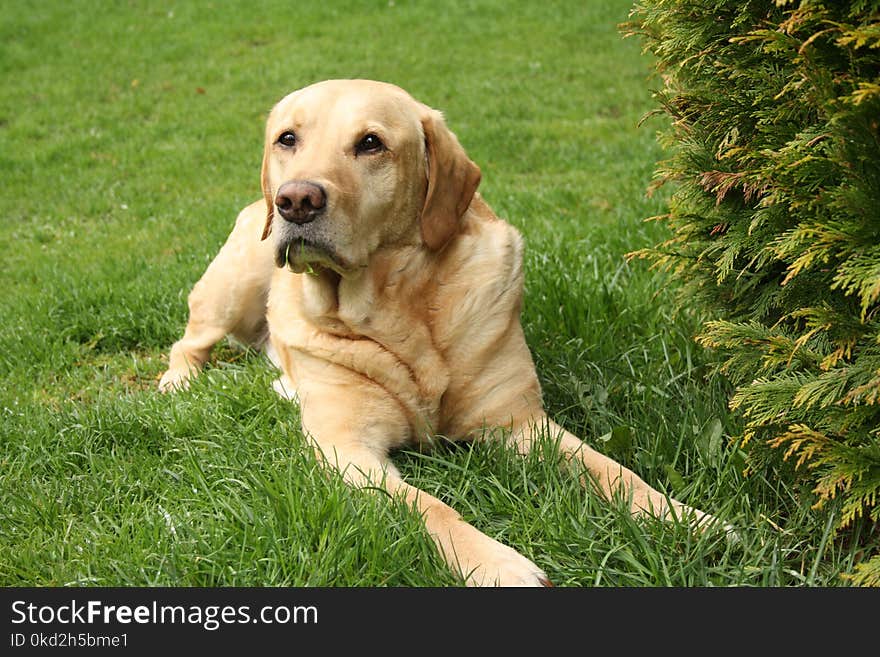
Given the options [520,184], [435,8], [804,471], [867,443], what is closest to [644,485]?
[804,471]

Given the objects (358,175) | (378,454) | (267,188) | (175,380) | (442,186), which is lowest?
(175,380)

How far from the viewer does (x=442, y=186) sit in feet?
10.6

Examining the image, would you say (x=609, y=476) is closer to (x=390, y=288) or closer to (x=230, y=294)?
(x=390, y=288)

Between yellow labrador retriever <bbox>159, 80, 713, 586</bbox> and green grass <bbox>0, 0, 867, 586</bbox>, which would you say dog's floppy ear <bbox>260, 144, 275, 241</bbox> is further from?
green grass <bbox>0, 0, 867, 586</bbox>

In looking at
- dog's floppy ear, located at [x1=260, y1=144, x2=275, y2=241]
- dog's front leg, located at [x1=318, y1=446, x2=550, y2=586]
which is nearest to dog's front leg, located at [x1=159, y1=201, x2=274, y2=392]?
dog's floppy ear, located at [x1=260, y1=144, x2=275, y2=241]

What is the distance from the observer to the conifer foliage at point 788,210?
2176mm

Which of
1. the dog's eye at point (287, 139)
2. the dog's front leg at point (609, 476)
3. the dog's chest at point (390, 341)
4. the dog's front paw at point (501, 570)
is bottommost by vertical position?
the dog's front leg at point (609, 476)

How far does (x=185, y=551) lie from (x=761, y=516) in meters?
1.68

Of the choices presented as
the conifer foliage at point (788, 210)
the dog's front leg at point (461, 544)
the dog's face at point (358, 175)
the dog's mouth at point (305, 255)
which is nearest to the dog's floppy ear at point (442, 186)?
the dog's face at point (358, 175)

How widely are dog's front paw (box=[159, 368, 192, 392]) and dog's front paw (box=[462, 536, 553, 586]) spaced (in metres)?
1.86

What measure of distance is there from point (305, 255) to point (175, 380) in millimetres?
1456

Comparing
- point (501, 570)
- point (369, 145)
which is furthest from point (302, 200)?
point (501, 570)

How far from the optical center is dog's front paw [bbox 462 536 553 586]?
2.41 metres

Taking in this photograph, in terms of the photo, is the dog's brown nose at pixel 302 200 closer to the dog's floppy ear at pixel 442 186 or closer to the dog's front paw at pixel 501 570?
the dog's floppy ear at pixel 442 186
